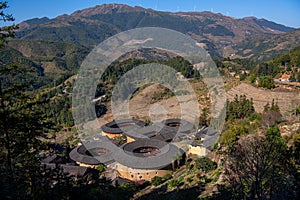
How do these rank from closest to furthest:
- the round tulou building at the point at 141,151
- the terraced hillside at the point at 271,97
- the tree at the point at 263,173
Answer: the tree at the point at 263,173 → the round tulou building at the point at 141,151 → the terraced hillside at the point at 271,97

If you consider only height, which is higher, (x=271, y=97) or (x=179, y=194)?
(x=271, y=97)

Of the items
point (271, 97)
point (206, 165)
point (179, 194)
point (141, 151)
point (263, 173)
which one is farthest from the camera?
point (271, 97)

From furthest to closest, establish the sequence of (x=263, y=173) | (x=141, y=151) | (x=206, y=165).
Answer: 1. (x=141, y=151)
2. (x=206, y=165)
3. (x=263, y=173)

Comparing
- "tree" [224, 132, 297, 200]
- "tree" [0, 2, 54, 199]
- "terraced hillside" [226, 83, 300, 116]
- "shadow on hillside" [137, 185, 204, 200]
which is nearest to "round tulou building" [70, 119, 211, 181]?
"shadow on hillside" [137, 185, 204, 200]

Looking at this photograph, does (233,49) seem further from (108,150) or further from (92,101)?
(108,150)

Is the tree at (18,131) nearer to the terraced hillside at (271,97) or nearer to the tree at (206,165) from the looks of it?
the tree at (206,165)

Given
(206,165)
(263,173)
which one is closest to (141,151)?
(206,165)

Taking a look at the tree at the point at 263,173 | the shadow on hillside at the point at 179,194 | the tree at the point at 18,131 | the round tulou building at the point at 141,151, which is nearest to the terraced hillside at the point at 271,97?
the round tulou building at the point at 141,151

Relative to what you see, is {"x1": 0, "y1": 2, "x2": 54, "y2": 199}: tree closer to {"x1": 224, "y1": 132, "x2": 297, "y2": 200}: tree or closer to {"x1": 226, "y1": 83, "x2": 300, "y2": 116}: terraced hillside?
{"x1": 224, "y1": 132, "x2": 297, "y2": 200}: tree

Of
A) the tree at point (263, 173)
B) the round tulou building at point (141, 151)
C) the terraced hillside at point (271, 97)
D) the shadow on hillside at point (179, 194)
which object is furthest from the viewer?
the terraced hillside at point (271, 97)

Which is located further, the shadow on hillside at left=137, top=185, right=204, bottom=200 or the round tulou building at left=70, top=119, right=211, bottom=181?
the round tulou building at left=70, top=119, right=211, bottom=181

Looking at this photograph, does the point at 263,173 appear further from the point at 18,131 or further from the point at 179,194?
the point at 18,131

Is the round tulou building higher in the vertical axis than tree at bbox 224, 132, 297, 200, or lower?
lower
